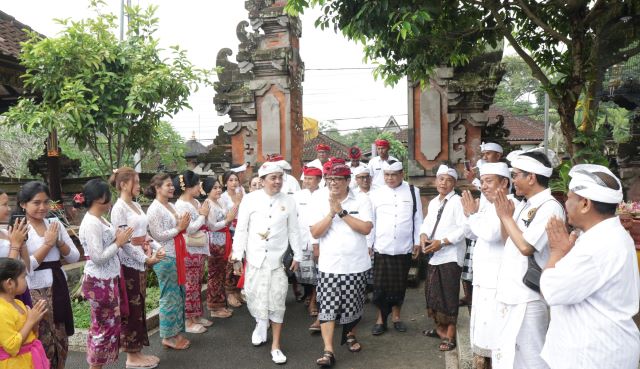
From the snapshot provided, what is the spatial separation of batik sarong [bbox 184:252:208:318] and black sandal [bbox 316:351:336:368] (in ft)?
6.00

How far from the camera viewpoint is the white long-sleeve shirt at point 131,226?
187 inches

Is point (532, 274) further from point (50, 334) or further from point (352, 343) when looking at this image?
point (50, 334)

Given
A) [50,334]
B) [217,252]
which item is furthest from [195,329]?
[50,334]

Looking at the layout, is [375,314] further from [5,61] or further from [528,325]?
[5,61]

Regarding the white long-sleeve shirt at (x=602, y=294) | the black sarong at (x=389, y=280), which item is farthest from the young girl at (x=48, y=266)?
the white long-sleeve shirt at (x=602, y=294)

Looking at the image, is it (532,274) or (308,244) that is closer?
(532,274)

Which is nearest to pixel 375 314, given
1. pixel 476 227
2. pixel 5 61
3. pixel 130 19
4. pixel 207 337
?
pixel 207 337

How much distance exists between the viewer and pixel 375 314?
21.8 feet

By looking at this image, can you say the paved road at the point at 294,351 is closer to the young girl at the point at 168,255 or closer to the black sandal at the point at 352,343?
the black sandal at the point at 352,343

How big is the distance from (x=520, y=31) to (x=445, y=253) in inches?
124

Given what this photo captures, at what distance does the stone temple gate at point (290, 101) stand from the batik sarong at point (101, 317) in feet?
18.5

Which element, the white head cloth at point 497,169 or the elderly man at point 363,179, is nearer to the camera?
the white head cloth at point 497,169

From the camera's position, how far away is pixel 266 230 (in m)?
5.33

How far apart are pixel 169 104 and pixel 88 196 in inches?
146
